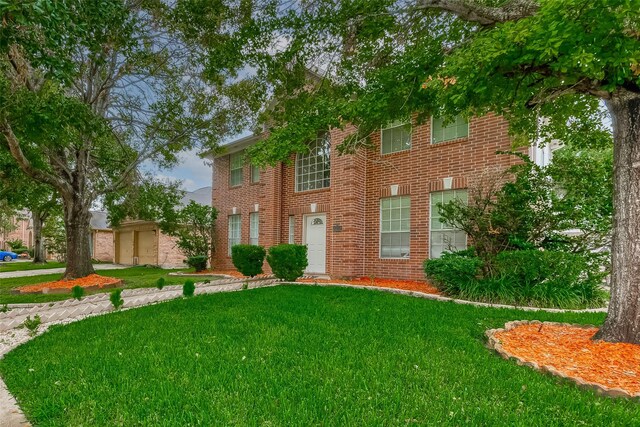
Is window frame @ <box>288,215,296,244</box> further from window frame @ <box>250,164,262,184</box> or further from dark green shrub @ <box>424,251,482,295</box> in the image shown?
dark green shrub @ <box>424,251,482,295</box>

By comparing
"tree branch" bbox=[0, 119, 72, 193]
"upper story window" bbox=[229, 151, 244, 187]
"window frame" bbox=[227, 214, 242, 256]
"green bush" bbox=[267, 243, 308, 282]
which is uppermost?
"upper story window" bbox=[229, 151, 244, 187]

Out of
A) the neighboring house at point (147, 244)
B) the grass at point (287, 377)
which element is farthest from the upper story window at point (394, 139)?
the neighboring house at point (147, 244)

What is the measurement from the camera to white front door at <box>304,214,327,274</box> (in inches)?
478

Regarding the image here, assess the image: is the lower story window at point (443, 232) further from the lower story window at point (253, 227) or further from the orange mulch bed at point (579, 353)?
the lower story window at point (253, 227)

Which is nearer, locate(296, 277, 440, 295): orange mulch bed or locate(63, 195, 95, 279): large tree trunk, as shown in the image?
locate(296, 277, 440, 295): orange mulch bed

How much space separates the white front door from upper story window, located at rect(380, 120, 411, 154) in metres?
3.17

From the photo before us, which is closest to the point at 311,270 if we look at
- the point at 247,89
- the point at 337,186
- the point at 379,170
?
the point at 337,186

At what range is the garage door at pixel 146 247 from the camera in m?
20.5

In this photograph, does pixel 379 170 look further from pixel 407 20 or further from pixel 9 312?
pixel 9 312

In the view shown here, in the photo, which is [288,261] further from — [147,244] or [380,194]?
[147,244]

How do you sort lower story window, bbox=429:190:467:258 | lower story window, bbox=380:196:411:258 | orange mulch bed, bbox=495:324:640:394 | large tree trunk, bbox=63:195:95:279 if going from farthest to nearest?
large tree trunk, bbox=63:195:95:279
lower story window, bbox=380:196:411:258
lower story window, bbox=429:190:467:258
orange mulch bed, bbox=495:324:640:394

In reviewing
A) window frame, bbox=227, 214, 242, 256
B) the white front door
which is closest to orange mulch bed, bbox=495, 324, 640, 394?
the white front door

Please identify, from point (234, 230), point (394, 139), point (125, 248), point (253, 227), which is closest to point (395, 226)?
point (394, 139)

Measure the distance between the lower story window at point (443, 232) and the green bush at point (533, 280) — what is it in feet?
6.20
